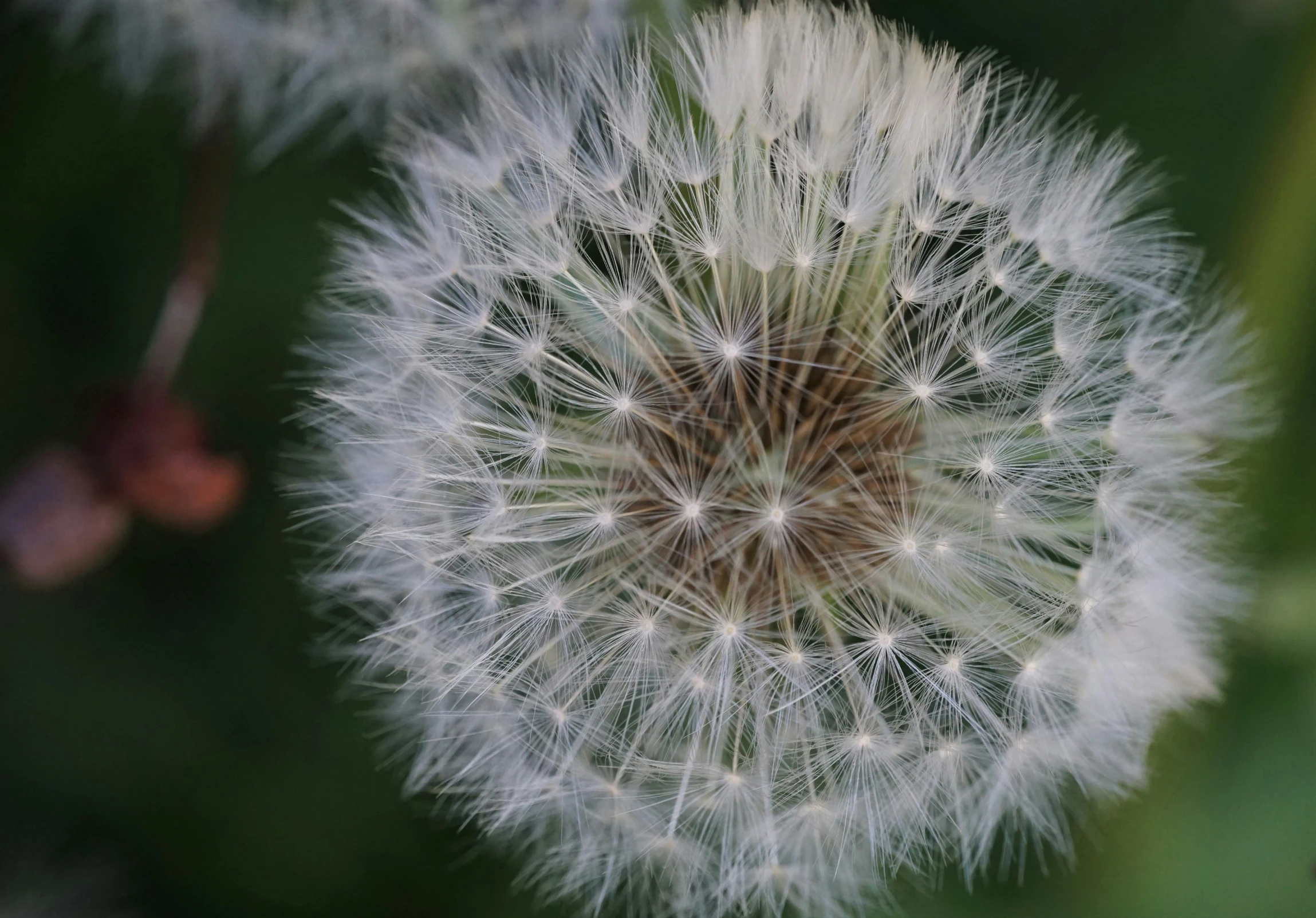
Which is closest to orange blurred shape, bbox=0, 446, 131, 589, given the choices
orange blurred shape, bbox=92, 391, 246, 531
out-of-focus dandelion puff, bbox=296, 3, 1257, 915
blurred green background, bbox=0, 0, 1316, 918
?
orange blurred shape, bbox=92, 391, 246, 531

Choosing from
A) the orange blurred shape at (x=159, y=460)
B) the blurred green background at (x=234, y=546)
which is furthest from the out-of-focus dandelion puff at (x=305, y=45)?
the orange blurred shape at (x=159, y=460)

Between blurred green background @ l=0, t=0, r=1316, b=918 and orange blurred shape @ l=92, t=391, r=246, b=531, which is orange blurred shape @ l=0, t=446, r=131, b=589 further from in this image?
blurred green background @ l=0, t=0, r=1316, b=918

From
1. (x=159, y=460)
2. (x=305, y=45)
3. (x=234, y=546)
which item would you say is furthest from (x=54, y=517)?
(x=305, y=45)

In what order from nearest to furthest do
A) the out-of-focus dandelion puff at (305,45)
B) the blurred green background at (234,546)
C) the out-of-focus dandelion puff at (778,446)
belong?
1. the out-of-focus dandelion puff at (778,446)
2. the out-of-focus dandelion puff at (305,45)
3. the blurred green background at (234,546)

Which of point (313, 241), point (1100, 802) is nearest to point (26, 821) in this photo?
point (313, 241)

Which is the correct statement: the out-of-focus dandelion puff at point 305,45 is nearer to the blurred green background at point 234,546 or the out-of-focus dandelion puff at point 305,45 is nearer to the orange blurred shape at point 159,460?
the blurred green background at point 234,546
